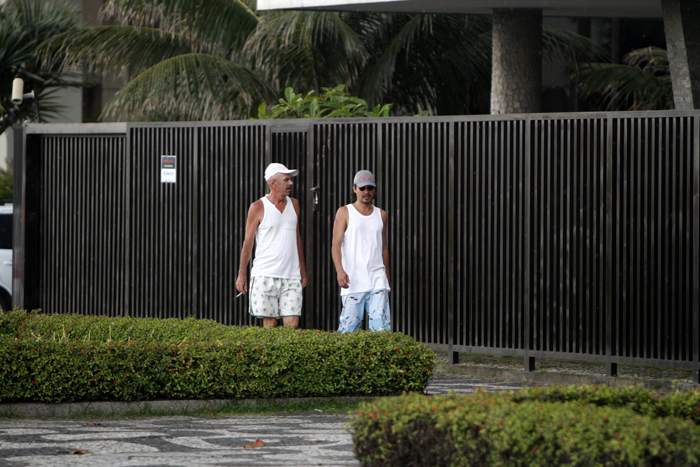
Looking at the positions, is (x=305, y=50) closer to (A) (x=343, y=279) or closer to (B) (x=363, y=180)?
(B) (x=363, y=180)

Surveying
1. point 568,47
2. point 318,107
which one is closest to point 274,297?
point 318,107

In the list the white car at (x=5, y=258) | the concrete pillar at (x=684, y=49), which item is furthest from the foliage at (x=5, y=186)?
the concrete pillar at (x=684, y=49)

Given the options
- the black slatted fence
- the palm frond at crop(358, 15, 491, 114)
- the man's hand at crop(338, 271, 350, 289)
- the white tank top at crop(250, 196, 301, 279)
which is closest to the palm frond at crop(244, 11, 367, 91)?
the palm frond at crop(358, 15, 491, 114)

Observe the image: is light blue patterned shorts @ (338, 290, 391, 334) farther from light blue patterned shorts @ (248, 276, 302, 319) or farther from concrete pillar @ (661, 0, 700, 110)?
concrete pillar @ (661, 0, 700, 110)

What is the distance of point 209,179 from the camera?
12.5 m

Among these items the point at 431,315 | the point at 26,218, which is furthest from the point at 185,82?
the point at 431,315

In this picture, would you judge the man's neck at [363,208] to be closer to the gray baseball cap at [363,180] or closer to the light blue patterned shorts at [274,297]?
the gray baseball cap at [363,180]

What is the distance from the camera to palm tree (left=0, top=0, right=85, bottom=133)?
998 inches

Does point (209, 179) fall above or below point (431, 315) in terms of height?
above

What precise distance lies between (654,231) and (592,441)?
543 cm

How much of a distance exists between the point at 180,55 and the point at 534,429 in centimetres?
1399

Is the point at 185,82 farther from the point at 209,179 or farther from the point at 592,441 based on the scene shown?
the point at 592,441

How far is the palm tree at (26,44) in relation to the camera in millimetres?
25344

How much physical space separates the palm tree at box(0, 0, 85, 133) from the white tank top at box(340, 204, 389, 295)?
1649 cm
